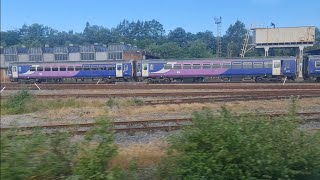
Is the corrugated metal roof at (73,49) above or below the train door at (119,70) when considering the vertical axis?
above

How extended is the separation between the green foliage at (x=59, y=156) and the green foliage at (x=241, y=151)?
121 cm

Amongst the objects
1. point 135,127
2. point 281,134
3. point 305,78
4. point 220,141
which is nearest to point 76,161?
point 220,141

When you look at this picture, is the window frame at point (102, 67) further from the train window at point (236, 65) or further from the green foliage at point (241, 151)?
the green foliage at point (241, 151)

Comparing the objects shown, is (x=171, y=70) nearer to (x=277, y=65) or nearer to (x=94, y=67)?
(x=94, y=67)

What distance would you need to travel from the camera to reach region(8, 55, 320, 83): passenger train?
38.6m

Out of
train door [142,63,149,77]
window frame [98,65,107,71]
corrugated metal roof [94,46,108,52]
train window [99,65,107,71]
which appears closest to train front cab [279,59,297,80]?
train door [142,63,149,77]

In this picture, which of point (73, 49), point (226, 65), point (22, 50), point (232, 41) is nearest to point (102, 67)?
point (22, 50)

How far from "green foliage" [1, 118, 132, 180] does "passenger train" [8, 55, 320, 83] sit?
3180 centimetres

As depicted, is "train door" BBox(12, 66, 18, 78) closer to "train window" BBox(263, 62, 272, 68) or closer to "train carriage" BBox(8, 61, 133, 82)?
"train carriage" BBox(8, 61, 133, 82)

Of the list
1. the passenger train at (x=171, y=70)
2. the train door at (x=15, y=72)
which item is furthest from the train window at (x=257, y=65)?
the train door at (x=15, y=72)

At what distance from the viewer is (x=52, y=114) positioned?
16.4 meters

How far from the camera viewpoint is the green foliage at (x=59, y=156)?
5035mm

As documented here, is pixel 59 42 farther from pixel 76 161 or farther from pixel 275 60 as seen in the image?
pixel 76 161

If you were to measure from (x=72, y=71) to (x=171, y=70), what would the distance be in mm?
13480
